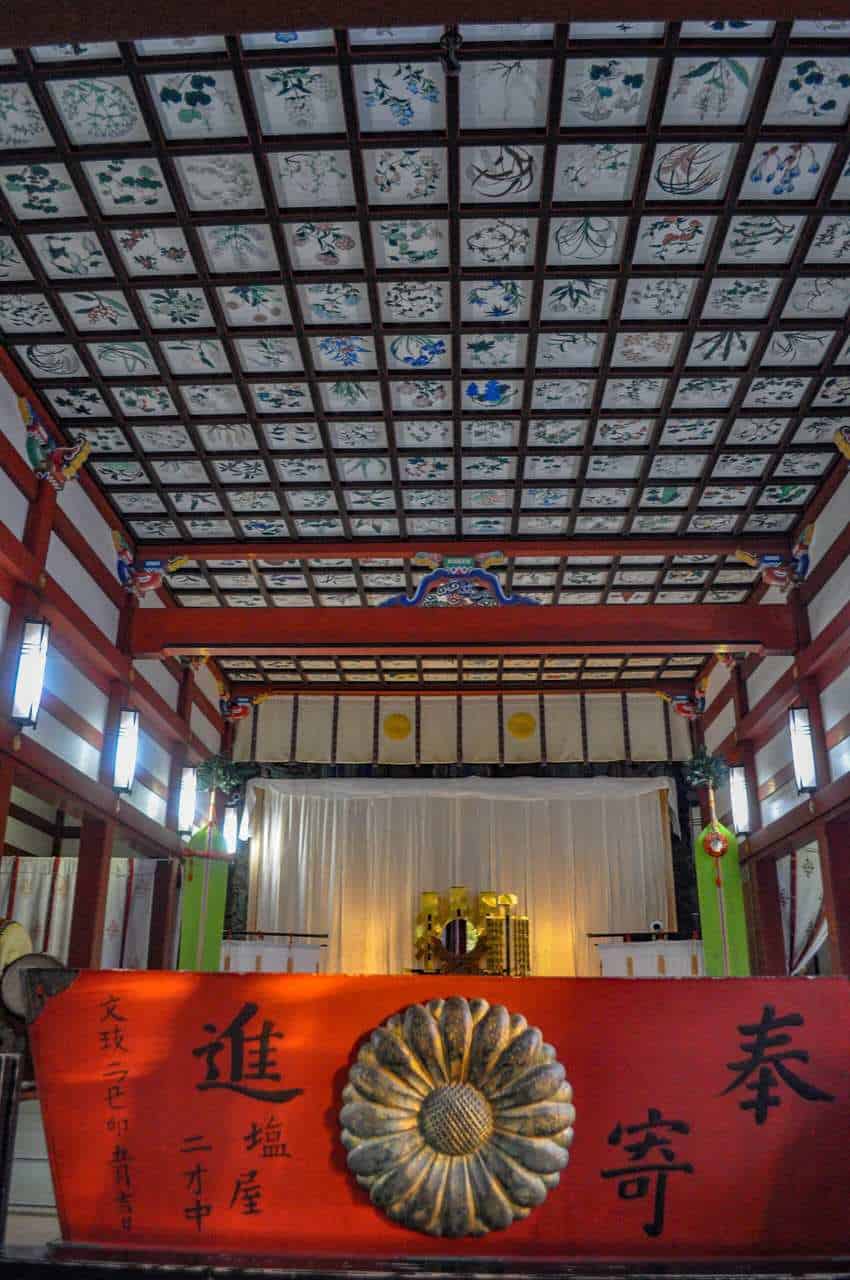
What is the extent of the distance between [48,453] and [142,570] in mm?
1820

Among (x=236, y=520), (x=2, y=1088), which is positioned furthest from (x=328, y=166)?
(x=2, y=1088)

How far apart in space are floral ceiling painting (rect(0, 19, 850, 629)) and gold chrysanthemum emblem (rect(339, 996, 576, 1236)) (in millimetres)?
3518

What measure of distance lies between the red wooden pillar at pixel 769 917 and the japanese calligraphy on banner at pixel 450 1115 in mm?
7504

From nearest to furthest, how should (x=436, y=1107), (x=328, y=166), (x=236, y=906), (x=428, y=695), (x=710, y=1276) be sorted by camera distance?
(x=710, y=1276), (x=436, y=1107), (x=328, y=166), (x=236, y=906), (x=428, y=695)

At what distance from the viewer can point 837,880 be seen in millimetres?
6730

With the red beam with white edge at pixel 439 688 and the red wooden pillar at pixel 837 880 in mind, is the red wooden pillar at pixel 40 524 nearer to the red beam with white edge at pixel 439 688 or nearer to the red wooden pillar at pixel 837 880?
the red beam with white edge at pixel 439 688

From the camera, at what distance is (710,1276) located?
1.28 m

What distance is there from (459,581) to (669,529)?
174 cm

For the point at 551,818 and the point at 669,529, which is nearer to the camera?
the point at 669,529

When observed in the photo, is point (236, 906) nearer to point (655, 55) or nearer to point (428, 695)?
point (428, 695)

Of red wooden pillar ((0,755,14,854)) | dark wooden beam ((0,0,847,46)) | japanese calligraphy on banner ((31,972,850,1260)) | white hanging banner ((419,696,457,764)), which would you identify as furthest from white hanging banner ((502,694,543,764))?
japanese calligraphy on banner ((31,972,850,1260))

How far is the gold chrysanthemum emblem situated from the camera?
1358mm

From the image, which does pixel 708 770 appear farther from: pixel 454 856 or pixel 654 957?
pixel 454 856

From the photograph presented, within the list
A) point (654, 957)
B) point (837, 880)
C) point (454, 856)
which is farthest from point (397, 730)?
point (837, 880)
